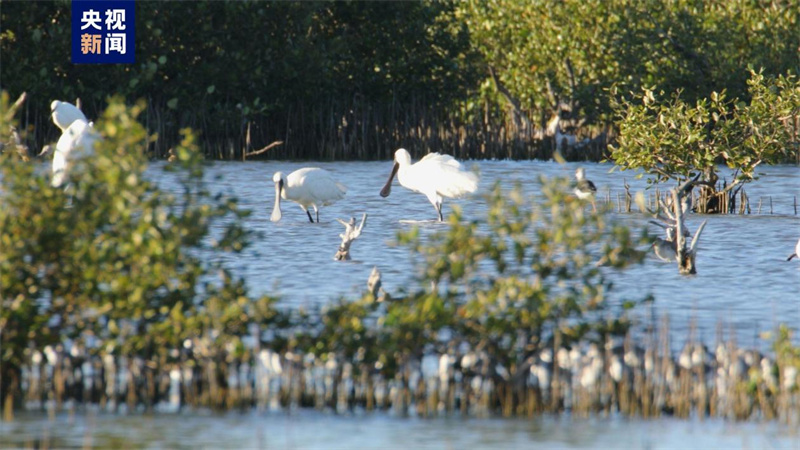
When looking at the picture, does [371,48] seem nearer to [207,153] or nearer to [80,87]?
[207,153]

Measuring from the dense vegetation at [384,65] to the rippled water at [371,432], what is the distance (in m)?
25.2

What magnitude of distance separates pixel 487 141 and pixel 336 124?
4.57 metres

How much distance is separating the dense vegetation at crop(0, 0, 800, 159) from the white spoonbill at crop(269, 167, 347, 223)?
13.9 meters

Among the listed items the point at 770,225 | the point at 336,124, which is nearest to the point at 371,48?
the point at 336,124

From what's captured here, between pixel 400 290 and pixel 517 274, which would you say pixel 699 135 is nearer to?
pixel 517 274

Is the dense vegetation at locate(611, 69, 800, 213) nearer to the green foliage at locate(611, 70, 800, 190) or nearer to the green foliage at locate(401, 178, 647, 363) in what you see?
the green foliage at locate(611, 70, 800, 190)

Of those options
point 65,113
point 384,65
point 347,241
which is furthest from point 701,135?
point 384,65

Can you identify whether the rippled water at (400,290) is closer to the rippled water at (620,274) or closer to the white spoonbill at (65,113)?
the rippled water at (620,274)

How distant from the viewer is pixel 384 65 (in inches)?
1487

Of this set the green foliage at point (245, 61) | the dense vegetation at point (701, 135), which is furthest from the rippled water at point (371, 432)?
the green foliage at point (245, 61)

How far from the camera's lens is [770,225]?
812 inches

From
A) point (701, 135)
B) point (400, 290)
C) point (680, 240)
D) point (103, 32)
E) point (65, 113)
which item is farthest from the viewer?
point (103, 32)

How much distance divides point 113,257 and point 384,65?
2974 cm

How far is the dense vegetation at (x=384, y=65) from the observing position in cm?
3362
